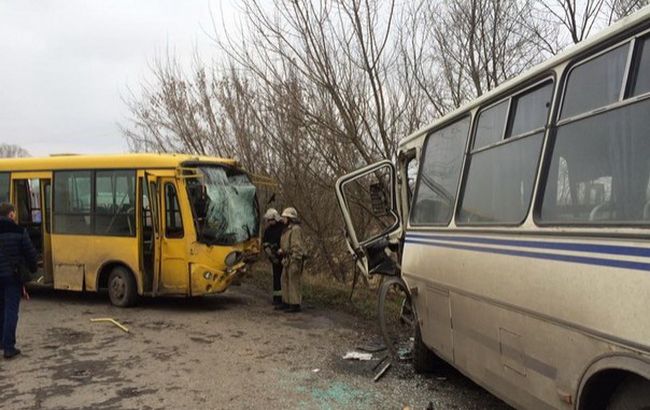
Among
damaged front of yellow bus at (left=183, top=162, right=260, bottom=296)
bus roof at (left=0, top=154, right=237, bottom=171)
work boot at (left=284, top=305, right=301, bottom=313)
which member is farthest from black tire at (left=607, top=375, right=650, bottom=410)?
bus roof at (left=0, top=154, right=237, bottom=171)

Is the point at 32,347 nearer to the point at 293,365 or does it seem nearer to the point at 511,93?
the point at 293,365

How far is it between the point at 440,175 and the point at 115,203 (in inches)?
274

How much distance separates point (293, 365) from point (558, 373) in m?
4.00

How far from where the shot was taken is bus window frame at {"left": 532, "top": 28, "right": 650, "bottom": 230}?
286 cm

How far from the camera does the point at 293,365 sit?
6.84m

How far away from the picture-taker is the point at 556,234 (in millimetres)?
3318

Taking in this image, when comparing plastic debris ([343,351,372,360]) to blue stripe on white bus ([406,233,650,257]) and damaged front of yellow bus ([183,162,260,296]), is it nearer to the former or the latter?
blue stripe on white bus ([406,233,650,257])

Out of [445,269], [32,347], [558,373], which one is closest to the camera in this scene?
[558,373]

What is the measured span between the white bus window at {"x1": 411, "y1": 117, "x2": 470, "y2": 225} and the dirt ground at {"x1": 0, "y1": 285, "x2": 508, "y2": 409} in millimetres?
1735

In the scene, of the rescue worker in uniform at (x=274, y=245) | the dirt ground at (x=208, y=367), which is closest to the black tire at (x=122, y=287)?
the dirt ground at (x=208, y=367)

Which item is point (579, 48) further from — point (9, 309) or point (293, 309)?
point (293, 309)

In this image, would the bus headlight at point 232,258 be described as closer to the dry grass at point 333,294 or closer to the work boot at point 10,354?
the dry grass at point 333,294

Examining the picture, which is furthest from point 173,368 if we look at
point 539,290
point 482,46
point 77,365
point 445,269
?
point 482,46

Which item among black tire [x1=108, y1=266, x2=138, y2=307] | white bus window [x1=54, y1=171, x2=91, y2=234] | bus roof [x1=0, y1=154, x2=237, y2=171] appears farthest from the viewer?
white bus window [x1=54, y1=171, x2=91, y2=234]
